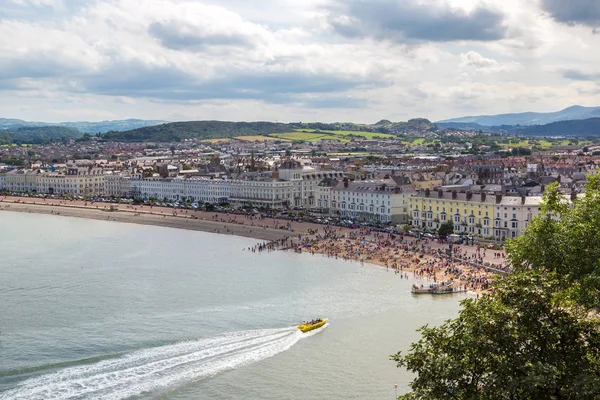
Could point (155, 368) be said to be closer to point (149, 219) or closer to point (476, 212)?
point (476, 212)

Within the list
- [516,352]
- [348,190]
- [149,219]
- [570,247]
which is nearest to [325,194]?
[348,190]

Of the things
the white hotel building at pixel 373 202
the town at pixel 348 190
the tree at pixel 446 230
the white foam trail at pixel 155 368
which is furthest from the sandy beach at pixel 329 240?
the white foam trail at pixel 155 368

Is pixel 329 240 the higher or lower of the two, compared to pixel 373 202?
lower

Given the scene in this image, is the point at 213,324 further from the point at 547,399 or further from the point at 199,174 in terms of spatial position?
the point at 199,174

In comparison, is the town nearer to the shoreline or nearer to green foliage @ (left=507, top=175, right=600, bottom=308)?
the shoreline

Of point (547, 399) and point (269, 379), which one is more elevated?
point (547, 399)

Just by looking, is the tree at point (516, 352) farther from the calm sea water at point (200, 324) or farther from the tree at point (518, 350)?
the calm sea water at point (200, 324)

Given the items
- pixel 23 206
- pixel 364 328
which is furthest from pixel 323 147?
pixel 364 328
